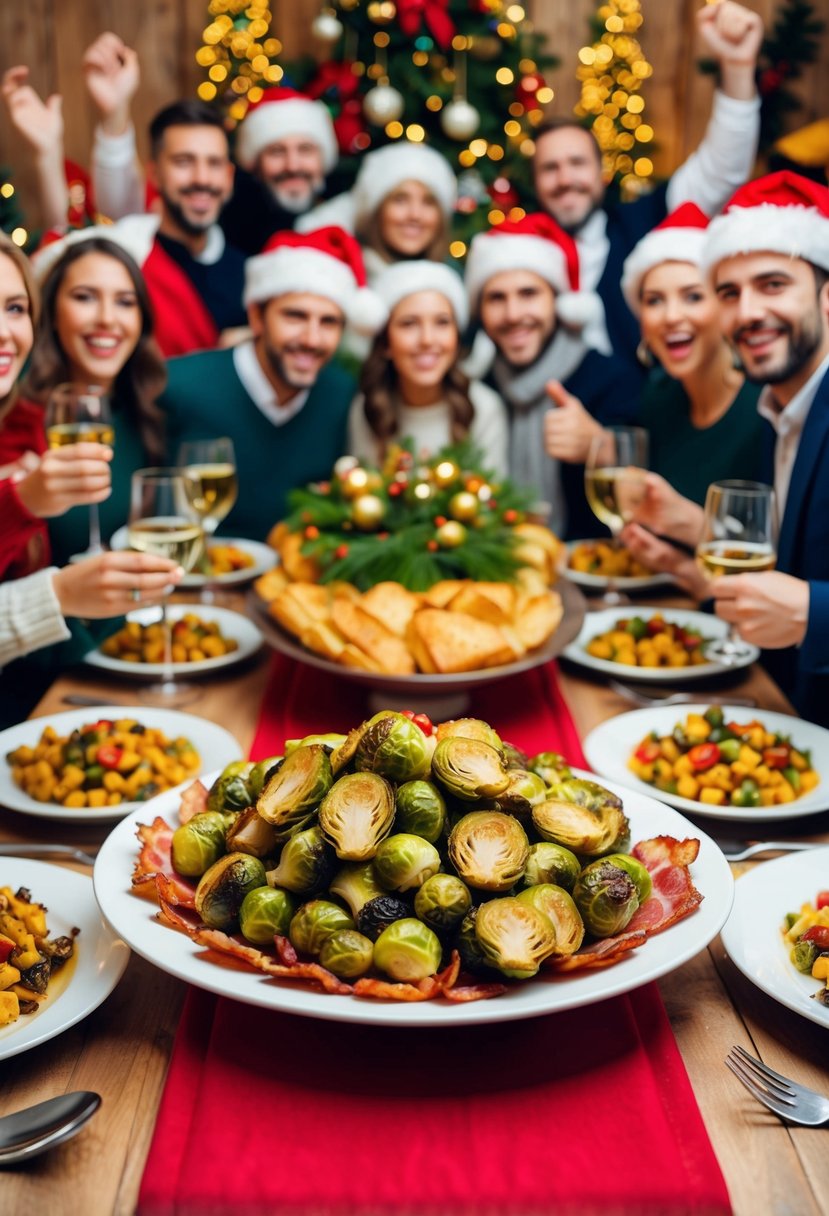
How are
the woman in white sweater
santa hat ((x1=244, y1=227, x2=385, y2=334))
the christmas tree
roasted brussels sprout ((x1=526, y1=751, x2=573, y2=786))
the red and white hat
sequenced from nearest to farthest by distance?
roasted brussels sprout ((x1=526, y1=751, x2=573, y2=786)) → the red and white hat → santa hat ((x1=244, y1=227, x2=385, y2=334)) → the woman in white sweater → the christmas tree

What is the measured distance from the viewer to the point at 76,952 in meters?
1.05

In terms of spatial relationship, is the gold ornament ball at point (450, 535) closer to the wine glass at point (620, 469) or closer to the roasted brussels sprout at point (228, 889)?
the wine glass at point (620, 469)

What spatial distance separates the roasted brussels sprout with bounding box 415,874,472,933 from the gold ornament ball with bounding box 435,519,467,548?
43.9 inches

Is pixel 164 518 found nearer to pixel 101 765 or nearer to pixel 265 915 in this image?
pixel 101 765

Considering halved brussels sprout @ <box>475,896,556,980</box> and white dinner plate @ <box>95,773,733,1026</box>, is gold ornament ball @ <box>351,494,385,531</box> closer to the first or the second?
white dinner plate @ <box>95,773,733,1026</box>

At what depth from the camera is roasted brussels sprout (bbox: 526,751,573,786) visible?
120 cm

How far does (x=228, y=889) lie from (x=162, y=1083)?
17cm

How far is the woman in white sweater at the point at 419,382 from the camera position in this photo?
362cm

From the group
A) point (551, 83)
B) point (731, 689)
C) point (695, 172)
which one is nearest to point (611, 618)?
point (731, 689)

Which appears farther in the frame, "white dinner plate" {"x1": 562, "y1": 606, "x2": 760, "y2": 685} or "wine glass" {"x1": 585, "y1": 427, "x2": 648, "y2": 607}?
"wine glass" {"x1": 585, "y1": 427, "x2": 648, "y2": 607}

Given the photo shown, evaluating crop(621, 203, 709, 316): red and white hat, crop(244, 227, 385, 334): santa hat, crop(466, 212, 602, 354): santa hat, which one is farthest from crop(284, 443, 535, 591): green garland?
crop(466, 212, 602, 354): santa hat

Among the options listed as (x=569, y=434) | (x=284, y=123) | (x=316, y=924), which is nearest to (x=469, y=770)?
(x=316, y=924)

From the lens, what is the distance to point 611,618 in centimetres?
215

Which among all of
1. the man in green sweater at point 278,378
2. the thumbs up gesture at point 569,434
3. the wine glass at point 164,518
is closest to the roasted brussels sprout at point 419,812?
the wine glass at point 164,518
